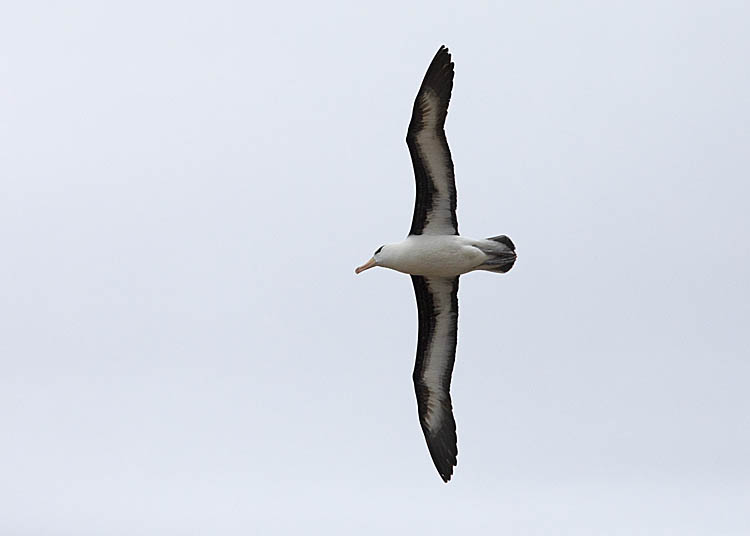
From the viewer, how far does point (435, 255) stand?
66.4 ft

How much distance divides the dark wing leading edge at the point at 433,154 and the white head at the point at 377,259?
482 mm

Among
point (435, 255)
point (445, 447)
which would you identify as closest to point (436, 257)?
point (435, 255)

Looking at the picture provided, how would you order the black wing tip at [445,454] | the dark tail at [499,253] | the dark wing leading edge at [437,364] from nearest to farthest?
the dark tail at [499,253] → the dark wing leading edge at [437,364] → the black wing tip at [445,454]

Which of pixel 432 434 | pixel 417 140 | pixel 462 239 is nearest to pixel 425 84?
pixel 417 140

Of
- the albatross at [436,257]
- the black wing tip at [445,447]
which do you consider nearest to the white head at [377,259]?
the albatross at [436,257]

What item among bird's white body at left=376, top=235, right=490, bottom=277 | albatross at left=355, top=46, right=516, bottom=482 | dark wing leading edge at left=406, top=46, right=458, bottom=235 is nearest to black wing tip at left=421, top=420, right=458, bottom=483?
albatross at left=355, top=46, right=516, bottom=482

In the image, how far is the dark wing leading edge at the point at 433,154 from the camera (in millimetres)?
19562

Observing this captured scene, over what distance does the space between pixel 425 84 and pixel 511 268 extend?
9.84 feet

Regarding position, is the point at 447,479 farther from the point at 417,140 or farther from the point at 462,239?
the point at 417,140

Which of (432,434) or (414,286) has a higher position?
(414,286)

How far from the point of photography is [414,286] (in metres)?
21.6

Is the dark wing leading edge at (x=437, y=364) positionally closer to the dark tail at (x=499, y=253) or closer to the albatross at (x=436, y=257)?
the albatross at (x=436, y=257)

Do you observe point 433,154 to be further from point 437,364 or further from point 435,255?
point 437,364

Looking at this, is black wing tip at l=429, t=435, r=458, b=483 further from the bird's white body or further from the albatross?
the bird's white body
